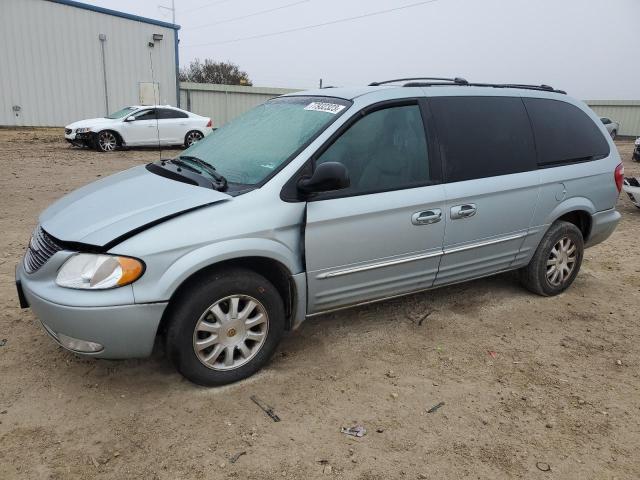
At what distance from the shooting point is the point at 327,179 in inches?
114

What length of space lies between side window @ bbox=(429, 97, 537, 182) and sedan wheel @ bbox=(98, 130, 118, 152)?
1348 cm

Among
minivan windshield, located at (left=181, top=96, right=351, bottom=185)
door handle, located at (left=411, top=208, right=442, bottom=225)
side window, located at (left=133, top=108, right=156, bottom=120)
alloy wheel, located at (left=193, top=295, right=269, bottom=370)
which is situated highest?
side window, located at (left=133, top=108, right=156, bottom=120)

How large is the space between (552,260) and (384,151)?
2099 millimetres

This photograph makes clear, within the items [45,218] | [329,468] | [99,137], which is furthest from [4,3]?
[329,468]

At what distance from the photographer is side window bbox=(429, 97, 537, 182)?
368cm

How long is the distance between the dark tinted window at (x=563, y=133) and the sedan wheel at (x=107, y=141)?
13.5 metres

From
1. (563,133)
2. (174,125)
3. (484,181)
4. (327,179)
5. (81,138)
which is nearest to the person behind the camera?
(327,179)

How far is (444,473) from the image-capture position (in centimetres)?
243

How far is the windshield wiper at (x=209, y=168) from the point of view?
3.08m

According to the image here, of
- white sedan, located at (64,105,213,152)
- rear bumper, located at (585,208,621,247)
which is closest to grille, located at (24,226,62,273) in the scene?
rear bumper, located at (585,208,621,247)

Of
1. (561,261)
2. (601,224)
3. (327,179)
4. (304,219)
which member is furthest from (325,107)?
(601,224)

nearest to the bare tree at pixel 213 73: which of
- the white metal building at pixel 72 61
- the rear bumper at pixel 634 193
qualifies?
the white metal building at pixel 72 61

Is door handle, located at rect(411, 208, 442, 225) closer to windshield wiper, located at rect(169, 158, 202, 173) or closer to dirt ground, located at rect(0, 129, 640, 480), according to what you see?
dirt ground, located at rect(0, 129, 640, 480)

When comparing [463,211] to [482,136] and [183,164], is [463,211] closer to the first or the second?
[482,136]
